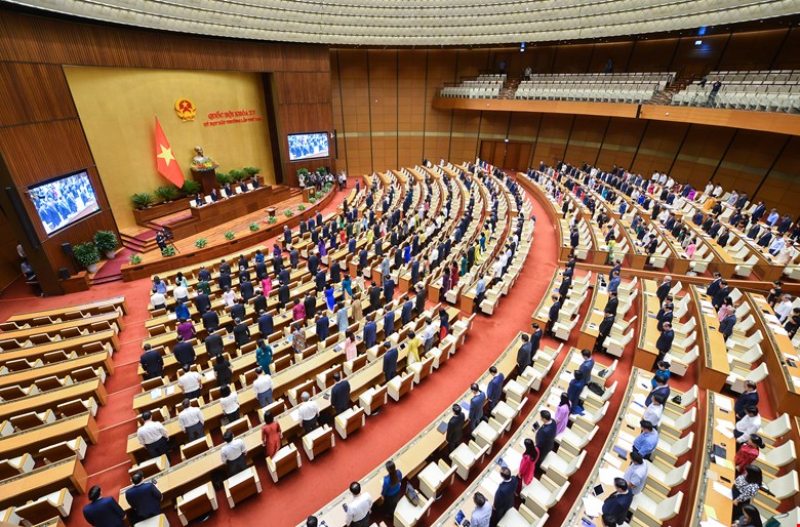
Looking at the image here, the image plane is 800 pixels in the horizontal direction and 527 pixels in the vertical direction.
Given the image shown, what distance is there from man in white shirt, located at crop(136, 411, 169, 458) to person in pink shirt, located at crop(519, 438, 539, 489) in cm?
525

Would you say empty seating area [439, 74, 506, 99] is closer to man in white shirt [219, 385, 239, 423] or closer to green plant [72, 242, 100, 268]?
green plant [72, 242, 100, 268]

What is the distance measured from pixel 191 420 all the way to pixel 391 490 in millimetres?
3312

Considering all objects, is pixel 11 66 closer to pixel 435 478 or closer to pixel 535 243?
pixel 435 478

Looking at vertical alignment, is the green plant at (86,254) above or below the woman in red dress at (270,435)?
below

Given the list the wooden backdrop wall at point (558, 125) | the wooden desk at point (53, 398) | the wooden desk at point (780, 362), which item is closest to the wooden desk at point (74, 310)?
the wooden desk at point (53, 398)

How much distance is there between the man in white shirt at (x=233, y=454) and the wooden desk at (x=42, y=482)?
2201mm

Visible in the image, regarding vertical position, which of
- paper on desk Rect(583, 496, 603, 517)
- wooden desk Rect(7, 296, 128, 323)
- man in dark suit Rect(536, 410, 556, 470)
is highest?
man in dark suit Rect(536, 410, 556, 470)

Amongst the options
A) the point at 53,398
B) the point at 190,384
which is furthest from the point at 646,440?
the point at 53,398

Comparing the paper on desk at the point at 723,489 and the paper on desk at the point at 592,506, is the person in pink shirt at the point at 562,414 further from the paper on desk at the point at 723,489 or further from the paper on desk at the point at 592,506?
the paper on desk at the point at 723,489

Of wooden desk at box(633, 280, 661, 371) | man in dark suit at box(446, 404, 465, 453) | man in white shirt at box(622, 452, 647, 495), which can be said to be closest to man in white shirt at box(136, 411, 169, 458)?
man in dark suit at box(446, 404, 465, 453)

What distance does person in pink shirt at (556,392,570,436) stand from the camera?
5.66 m

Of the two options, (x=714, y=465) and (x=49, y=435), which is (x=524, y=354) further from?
(x=49, y=435)

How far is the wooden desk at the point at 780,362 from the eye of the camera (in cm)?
625

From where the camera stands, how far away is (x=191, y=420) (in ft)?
19.1
